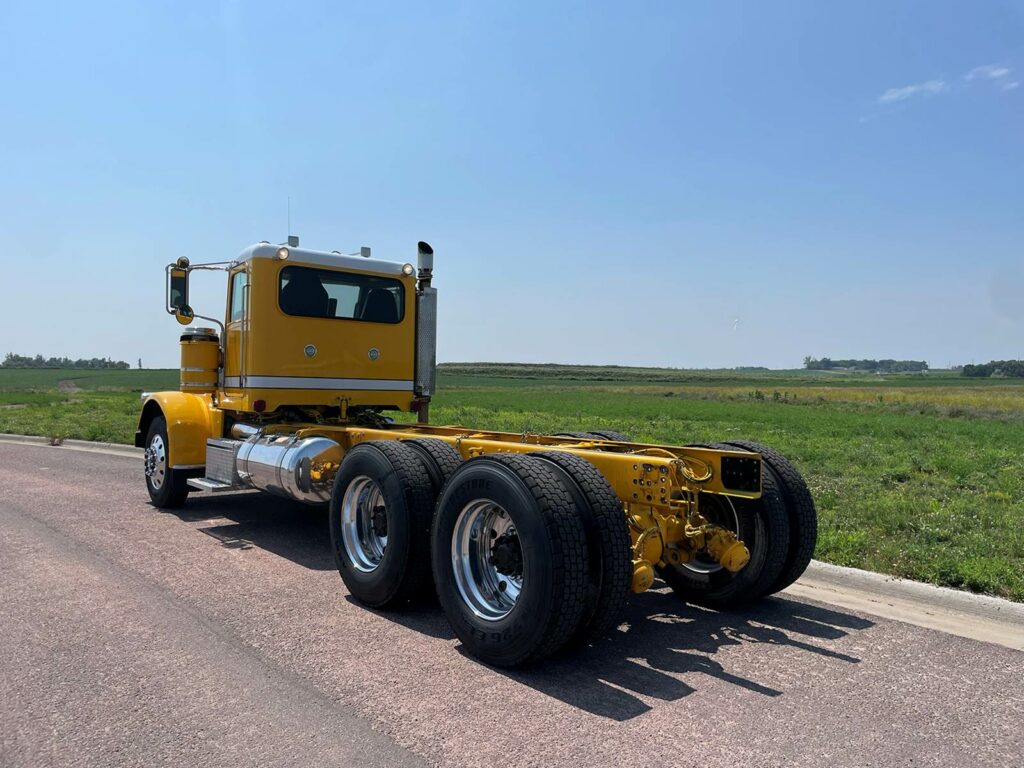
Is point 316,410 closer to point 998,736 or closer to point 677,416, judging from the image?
point 998,736

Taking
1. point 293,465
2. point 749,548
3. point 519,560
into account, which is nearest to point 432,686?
point 519,560

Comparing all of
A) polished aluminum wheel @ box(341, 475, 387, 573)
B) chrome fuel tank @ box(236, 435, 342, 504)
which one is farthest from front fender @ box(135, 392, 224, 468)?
polished aluminum wheel @ box(341, 475, 387, 573)

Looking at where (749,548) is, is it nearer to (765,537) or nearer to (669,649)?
(765,537)

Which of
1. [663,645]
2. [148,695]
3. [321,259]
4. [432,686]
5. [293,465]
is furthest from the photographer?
[321,259]

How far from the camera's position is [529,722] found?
3.32m

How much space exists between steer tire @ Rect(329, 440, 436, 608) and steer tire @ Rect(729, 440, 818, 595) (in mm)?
2351

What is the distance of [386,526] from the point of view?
A: 5.23m

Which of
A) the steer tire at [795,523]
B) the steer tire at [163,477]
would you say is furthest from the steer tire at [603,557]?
the steer tire at [163,477]

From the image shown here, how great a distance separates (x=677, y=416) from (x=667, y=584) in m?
28.2

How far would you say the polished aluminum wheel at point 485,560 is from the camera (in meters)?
4.24

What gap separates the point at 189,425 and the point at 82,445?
9487 mm

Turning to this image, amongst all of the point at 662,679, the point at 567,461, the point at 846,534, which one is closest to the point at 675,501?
the point at 567,461

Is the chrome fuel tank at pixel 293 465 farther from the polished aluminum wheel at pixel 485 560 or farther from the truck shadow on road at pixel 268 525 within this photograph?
the polished aluminum wheel at pixel 485 560

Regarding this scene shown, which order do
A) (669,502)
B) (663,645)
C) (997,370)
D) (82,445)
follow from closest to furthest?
(669,502) → (663,645) → (82,445) → (997,370)
